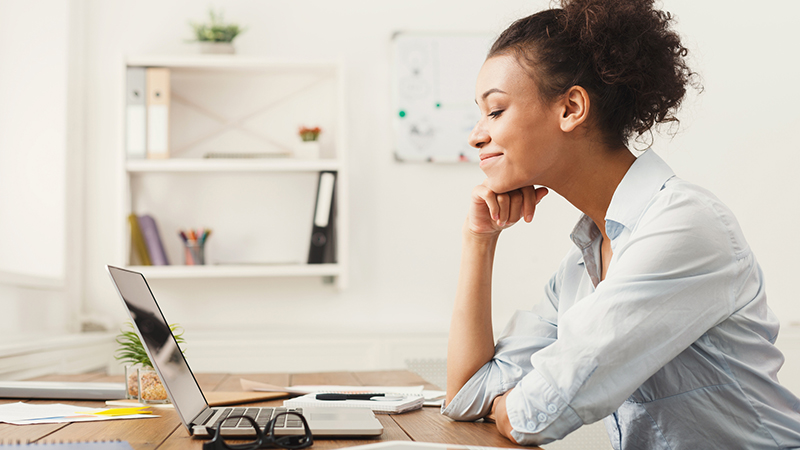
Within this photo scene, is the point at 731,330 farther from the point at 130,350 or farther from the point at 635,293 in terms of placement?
the point at 130,350

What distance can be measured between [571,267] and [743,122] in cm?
215

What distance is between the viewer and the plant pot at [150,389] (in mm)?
1045

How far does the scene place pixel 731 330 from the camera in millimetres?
857

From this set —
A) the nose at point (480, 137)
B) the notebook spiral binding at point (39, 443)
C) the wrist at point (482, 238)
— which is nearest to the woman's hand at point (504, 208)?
the wrist at point (482, 238)

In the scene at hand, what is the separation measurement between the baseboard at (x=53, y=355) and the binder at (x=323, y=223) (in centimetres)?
80

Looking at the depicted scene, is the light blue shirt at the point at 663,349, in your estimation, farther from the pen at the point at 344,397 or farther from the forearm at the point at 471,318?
the pen at the point at 344,397

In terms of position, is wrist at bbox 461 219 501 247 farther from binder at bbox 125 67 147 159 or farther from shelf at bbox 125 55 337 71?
binder at bbox 125 67 147 159

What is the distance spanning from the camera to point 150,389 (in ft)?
3.43

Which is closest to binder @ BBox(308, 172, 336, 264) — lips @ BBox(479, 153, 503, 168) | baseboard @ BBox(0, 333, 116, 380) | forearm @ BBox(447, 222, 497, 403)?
baseboard @ BBox(0, 333, 116, 380)

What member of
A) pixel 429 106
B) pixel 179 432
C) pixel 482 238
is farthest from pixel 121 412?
pixel 429 106

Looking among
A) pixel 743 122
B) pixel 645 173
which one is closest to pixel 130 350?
pixel 645 173

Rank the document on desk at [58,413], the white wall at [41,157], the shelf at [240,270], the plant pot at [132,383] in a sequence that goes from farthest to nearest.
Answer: the shelf at [240,270], the white wall at [41,157], the plant pot at [132,383], the document on desk at [58,413]

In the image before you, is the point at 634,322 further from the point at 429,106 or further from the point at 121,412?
the point at 429,106

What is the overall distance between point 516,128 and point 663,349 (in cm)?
39
